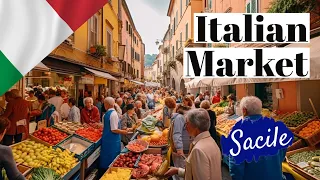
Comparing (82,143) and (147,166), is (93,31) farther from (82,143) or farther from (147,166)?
(147,166)

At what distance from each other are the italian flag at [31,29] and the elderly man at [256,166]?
2.28m

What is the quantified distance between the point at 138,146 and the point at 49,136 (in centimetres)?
202

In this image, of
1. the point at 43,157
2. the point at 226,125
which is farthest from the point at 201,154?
the point at 226,125

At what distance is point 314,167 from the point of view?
4.25 meters

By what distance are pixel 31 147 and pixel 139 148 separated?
7.32ft

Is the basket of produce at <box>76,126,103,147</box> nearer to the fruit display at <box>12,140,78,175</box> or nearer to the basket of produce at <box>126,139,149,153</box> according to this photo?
the basket of produce at <box>126,139,149,153</box>

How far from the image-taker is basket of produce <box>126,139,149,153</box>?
18.9 ft

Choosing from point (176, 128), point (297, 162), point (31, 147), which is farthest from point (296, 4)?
point (31, 147)

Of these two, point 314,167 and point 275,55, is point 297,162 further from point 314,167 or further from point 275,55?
point 275,55

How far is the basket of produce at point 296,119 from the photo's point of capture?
6152mm

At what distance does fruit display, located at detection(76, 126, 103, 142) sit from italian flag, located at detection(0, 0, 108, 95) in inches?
204

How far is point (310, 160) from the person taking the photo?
14.9ft

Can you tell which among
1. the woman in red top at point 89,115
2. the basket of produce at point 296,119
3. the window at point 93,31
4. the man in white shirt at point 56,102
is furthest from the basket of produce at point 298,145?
the window at point 93,31

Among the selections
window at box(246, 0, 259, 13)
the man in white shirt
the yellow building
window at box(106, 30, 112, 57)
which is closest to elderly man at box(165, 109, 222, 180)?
the yellow building
